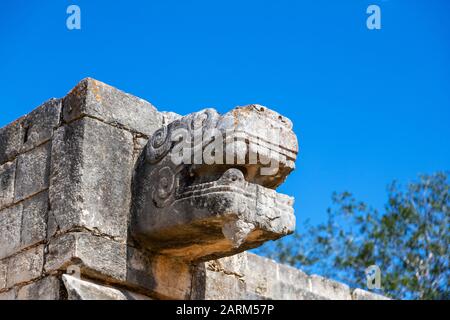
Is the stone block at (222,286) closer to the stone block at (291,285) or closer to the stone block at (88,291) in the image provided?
the stone block at (88,291)

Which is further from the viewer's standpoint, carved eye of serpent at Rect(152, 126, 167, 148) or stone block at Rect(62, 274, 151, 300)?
carved eye of serpent at Rect(152, 126, 167, 148)

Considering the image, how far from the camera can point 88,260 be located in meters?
7.11

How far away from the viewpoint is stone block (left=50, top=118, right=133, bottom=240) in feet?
23.8

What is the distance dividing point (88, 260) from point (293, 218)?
56.1 inches

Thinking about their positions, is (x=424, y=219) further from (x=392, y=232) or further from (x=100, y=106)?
(x=100, y=106)

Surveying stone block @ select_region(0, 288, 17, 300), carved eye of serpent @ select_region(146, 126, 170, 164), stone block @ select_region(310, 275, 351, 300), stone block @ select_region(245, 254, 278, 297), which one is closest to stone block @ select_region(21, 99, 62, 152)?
carved eye of serpent @ select_region(146, 126, 170, 164)

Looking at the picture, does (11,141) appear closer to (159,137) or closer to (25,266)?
(25,266)

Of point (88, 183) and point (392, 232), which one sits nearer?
point (88, 183)

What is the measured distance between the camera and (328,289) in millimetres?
11727

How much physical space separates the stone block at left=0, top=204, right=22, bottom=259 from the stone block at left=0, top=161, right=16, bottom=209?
8 centimetres

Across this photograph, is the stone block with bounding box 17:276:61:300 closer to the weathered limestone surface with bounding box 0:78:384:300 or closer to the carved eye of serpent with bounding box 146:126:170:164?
the weathered limestone surface with bounding box 0:78:384:300

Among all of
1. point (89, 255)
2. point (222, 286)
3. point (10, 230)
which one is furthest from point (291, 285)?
point (89, 255)

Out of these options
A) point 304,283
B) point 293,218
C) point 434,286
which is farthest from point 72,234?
point 434,286

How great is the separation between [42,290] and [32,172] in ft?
3.24
